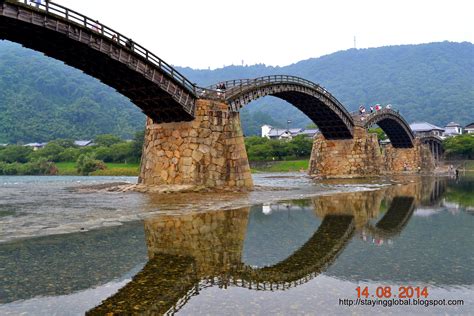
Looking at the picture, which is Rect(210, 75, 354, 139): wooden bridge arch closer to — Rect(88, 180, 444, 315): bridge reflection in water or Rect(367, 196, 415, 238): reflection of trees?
Rect(367, 196, 415, 238): reflection of trees

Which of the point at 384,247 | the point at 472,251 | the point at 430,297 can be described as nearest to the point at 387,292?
the point at 430,297

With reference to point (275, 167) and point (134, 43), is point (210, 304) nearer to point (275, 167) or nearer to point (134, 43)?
point (134, 43)

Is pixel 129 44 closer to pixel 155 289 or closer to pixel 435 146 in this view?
pixel 155 289

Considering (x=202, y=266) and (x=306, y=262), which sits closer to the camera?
(x=202, y=266)

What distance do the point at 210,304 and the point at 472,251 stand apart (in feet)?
25.4

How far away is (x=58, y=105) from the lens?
168250 millimetres

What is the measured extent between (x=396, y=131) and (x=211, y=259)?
254 feet

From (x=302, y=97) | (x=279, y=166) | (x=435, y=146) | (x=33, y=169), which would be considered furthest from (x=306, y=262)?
(x=435, y=146)

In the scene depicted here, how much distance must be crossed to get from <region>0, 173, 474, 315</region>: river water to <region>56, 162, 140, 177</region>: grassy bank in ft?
213

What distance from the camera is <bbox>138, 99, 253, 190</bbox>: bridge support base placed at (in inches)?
1252

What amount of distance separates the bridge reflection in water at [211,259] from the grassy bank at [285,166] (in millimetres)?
70963

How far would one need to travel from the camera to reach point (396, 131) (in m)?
80.1

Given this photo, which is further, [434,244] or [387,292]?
[434,244]

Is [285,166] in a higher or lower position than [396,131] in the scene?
lower
